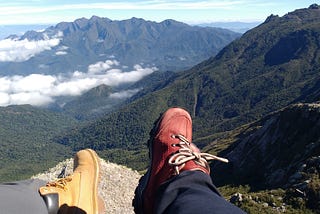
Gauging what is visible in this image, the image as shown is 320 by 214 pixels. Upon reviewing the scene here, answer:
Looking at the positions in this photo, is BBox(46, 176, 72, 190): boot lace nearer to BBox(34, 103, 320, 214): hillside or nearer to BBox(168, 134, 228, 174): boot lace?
BBox(168, 134, 228, 174): boot lace

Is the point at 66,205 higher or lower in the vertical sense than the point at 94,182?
higher

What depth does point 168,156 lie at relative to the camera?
242 inches

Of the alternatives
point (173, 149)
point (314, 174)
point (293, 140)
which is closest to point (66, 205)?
point (173, 149)

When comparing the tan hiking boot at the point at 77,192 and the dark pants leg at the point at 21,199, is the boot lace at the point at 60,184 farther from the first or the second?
the dark pants leg at the point at 21,199

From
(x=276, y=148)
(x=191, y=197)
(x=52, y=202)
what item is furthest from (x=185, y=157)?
(x=276, y=148)

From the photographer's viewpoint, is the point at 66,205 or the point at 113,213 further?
the point at 113,213

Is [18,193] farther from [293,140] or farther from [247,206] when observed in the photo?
[293,140]

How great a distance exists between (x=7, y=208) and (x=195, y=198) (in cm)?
239

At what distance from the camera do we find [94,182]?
8141 millimetres

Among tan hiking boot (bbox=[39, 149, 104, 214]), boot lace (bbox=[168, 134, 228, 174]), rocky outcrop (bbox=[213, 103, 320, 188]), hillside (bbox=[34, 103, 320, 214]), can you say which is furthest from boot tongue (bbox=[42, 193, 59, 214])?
rocky outcrop (bbox=[213, 103, 320, 188])

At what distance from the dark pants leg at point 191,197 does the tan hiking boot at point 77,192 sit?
1.91 metres

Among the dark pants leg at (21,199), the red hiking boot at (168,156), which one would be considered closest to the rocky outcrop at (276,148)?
the red hiking boot at (168,156)

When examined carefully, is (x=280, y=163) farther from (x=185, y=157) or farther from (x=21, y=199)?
(x=21, y=199)

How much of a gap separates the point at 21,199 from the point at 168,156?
233 cm
